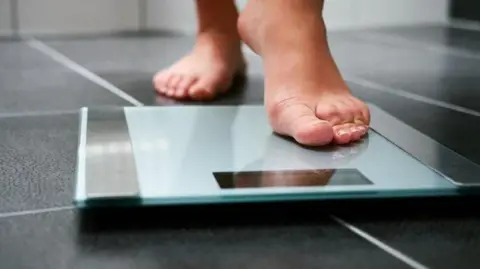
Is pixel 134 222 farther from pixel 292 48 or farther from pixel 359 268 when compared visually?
pixel 292 48

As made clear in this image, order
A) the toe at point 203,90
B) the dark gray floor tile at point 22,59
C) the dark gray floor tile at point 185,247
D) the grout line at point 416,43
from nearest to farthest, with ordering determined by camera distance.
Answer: the dark gray floor tile at point 185,247 < the toe at point 203,90 < the dark gray floor tile at point 22,59 < the grout line at point 416,43

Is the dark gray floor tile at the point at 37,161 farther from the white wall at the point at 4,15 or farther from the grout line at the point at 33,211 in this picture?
the white wall at the point at 4,15

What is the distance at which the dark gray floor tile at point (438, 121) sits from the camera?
3.10 ft

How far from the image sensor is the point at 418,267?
0.58 meters

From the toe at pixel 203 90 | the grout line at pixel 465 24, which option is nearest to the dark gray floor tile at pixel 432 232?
the toe at pixel 203 90

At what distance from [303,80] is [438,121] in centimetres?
27

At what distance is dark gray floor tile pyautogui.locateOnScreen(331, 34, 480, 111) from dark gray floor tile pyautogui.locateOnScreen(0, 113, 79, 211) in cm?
62

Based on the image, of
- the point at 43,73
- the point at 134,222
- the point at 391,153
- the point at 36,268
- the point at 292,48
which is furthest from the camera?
the point at 43,73

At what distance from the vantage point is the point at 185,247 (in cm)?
62

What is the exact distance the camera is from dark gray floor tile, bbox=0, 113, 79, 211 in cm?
74

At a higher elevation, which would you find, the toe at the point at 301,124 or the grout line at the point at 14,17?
the toe at the point at 301,124

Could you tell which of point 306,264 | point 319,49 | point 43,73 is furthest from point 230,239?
point 43,73

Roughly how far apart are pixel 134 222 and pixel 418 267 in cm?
24

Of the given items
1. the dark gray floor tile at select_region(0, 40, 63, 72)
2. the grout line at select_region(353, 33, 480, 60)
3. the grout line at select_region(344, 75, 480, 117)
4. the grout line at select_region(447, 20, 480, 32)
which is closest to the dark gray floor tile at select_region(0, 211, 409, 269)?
the grout line at select_region(344, 75, 480, 117)
